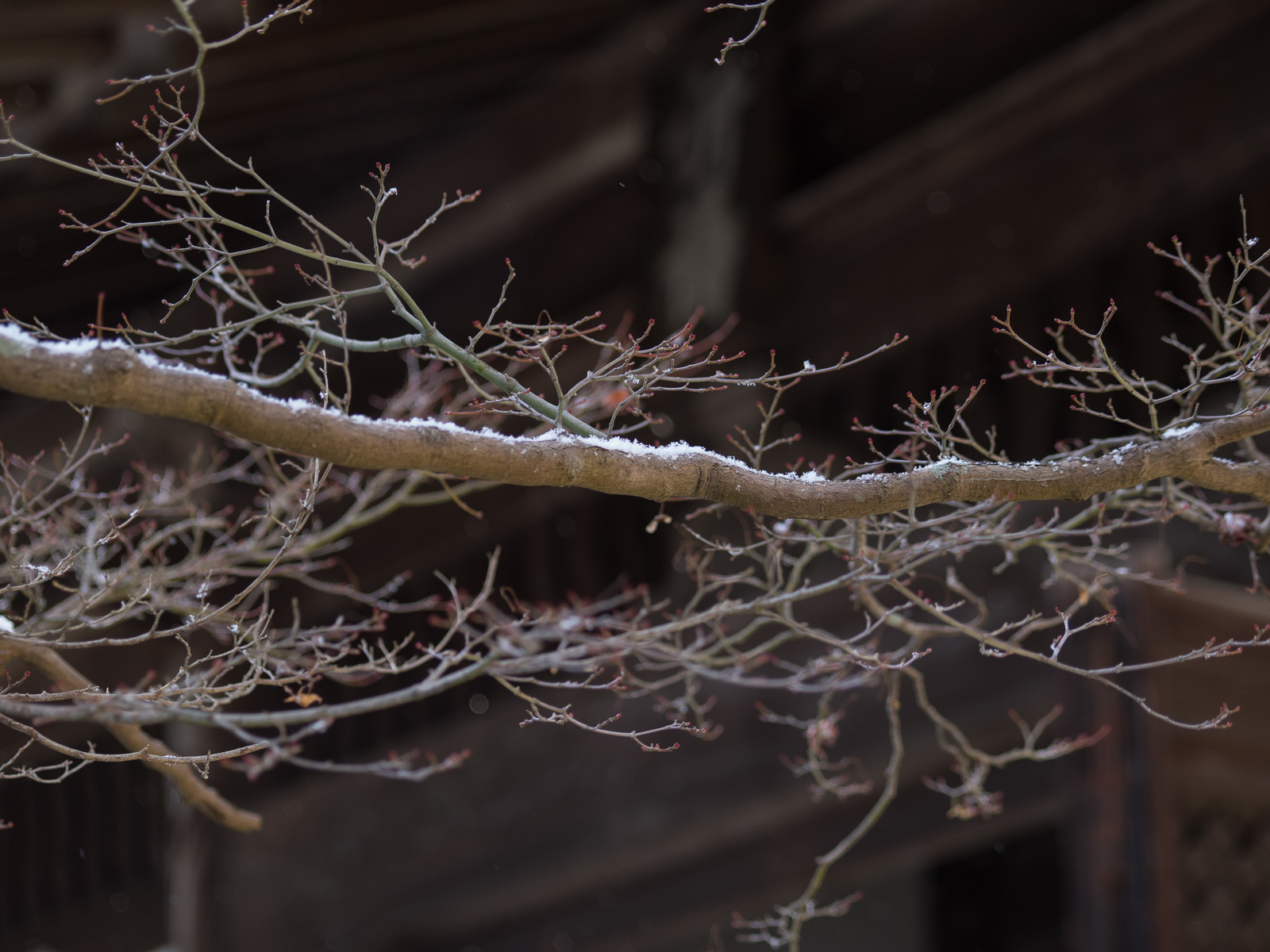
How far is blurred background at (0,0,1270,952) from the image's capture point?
3.35 m

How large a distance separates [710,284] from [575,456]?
2.58 m

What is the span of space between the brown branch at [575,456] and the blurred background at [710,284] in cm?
152

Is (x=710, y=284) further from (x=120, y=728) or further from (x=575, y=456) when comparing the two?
(x=575, y=456)

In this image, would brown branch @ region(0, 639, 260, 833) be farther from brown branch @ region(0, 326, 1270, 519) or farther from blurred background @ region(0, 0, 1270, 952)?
blurred background @ region(0, 0, 1270, 952)

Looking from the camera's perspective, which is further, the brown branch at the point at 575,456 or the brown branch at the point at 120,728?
the brown branch at the point at 120,728

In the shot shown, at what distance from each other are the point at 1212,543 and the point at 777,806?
6.00 feet

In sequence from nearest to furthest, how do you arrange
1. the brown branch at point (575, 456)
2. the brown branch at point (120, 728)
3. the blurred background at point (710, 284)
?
1. the brown branch at point (575, 456)
2. the brown branch at point (120, 728)
3. the blurred background at point (710, 284)

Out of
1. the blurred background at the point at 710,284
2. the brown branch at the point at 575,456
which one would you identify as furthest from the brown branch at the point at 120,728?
the blurred background at the point at 710,284

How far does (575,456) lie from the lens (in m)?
1.25

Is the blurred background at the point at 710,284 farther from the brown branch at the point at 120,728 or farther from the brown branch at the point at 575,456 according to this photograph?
the brown branch at the point at 120,728

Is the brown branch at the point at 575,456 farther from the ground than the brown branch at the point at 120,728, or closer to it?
farther from the ground

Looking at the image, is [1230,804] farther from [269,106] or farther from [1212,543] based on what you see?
[269,106]

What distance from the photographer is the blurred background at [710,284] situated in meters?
3.35

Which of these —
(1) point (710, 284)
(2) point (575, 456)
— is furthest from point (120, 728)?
(1) point (710, 284)
